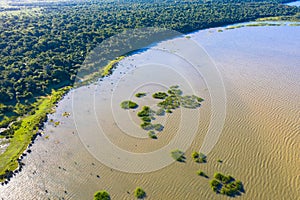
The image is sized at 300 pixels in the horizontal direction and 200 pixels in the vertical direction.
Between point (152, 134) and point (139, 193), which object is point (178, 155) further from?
point (139, 193)

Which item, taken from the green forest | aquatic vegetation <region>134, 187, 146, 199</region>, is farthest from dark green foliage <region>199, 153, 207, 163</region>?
the green forest

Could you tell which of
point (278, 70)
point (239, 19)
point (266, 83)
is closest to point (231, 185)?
point (266, 83)

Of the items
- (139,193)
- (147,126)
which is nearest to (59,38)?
(147,126)

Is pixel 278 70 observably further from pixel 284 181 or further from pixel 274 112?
pixel 284 181

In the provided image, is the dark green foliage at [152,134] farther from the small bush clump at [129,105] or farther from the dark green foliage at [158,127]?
the small bush clump at [129,105]

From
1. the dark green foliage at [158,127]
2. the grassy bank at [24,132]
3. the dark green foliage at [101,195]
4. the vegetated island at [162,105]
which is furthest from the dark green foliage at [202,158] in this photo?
the grassy bank at [24,132]

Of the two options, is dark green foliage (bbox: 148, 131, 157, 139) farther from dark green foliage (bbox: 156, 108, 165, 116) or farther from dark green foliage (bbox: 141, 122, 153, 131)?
dark green foliage (bbox: 156, 108, 165, 116)
